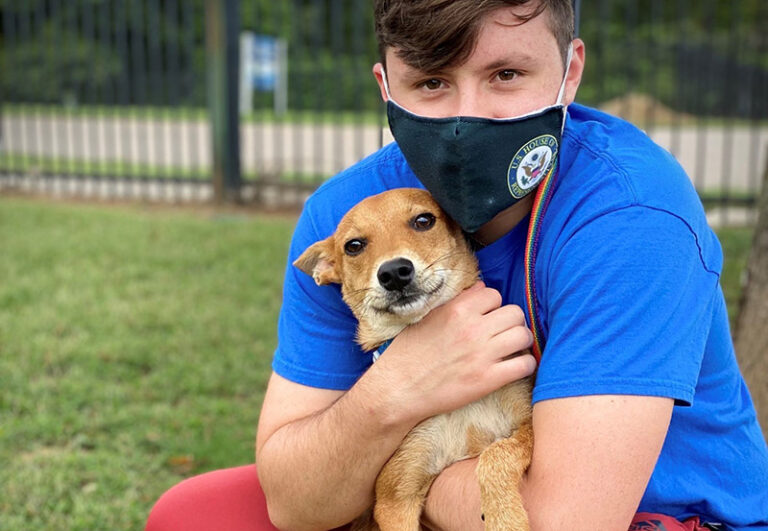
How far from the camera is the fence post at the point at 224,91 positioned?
9.70m

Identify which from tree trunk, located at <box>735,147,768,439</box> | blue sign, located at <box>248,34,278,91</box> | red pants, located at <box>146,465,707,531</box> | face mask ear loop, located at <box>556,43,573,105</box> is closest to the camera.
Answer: face mask ear loop, located at <box>556,43,573,105</box>

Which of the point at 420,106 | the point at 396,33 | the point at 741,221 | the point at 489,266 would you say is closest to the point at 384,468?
the point at 489,266

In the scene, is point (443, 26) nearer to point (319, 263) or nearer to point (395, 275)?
point (395, 275)

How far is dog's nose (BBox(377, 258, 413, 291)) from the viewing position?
2.37m

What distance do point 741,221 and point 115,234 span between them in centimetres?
653

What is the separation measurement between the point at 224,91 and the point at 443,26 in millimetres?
8267

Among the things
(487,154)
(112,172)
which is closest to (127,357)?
(487,154)

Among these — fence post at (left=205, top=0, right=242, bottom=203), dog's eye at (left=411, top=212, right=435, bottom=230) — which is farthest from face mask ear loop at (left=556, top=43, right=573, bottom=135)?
fence post at (left=205, top=0, right=242, bottom=203)

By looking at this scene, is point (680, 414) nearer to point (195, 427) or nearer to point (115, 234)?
point (195, 427)

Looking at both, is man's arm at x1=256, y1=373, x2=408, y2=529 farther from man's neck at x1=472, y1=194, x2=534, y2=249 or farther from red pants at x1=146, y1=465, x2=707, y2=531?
man's neck at x1=472, y1=194, x2=534, y2=249

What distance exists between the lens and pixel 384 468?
2436 mm

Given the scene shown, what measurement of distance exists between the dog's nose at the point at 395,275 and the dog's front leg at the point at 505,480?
0.51 m

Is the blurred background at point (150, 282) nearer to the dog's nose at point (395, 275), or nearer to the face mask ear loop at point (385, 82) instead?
the face mask ear loop at point (385, 82)

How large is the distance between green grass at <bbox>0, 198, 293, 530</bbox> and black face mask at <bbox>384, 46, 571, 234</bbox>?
2.47 m
